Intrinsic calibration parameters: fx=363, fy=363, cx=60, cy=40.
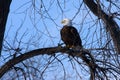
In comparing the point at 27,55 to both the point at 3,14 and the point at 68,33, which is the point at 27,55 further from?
the point at 68,33

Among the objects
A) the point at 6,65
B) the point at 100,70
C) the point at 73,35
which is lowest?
the point at 100,70

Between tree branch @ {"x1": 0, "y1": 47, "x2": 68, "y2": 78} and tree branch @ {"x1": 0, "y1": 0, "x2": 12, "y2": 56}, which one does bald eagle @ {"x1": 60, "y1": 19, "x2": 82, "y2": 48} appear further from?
tree branch @ {"x1": 0, "y1": 0, "x2": 12, "y2": 56}

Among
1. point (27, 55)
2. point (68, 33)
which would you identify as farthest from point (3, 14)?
point (68, 33)

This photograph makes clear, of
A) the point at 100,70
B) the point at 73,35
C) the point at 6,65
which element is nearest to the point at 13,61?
the point at 6,65

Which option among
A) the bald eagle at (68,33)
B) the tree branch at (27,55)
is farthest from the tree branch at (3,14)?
the bald eagle at (68,33)

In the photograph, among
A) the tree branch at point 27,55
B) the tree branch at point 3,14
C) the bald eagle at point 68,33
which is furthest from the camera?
the bald eagle at point 68,33

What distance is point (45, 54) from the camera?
5156mm

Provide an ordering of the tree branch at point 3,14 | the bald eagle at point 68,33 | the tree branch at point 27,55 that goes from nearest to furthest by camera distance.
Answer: the tree branch at point 3,14 → the tree branch at point 27,55 → the bald eagle at point 68,33

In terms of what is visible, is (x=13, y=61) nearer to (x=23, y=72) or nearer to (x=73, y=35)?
(x=23, y=72)

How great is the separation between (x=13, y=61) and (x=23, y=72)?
63 cm

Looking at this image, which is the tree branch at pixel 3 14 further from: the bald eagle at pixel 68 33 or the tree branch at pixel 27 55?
the bald eagle at pixel 68 33

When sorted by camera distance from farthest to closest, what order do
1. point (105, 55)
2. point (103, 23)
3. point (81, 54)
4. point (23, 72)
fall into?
point (23, 72) < point (81, 54) < point (103, 23) < point (105, 55)

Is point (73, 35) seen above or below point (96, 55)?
above

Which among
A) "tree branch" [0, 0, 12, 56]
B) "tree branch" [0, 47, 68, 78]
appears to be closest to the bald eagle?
"tree branch" [0, 47, 68, 78]
